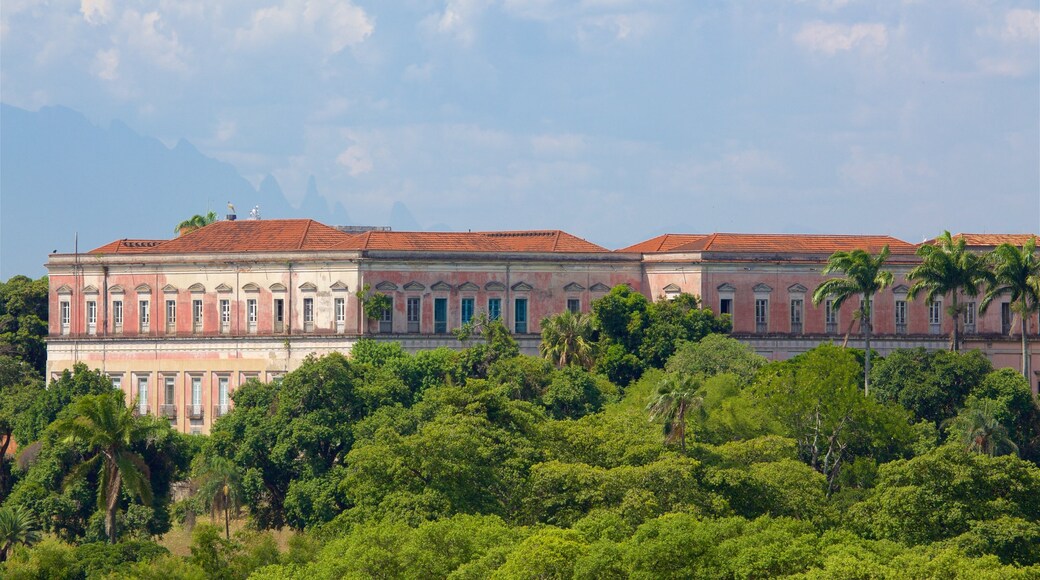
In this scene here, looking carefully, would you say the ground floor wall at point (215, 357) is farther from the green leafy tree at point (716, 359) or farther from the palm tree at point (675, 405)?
the palm tree at point (675, 405)

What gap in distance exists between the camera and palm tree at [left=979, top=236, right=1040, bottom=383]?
321 ft

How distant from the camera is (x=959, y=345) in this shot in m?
102

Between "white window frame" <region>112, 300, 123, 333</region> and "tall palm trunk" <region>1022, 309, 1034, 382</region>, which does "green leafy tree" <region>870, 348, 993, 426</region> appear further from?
"white window frame" <region>112, 300, 123, 333</region>

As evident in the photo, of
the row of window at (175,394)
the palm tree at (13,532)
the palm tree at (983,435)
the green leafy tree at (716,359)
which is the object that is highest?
the green leafy tree at (716,359)

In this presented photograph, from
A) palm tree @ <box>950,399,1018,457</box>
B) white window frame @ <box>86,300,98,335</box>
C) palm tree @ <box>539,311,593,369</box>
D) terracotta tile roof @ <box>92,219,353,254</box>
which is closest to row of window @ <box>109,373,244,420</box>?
white window frame @ <box>86,300,98,335</box>

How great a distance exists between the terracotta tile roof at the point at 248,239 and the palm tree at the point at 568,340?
1139 centimetres

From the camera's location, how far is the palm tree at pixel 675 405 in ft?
251

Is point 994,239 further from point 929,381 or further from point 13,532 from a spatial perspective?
point 13,532

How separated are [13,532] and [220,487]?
7.37m

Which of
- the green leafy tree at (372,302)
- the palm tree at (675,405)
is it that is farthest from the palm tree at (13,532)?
the green leafy tree at (372,302)

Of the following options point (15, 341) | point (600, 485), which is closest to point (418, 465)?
point (600, 485)

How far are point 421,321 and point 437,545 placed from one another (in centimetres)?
3763

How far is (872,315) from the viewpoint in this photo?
105812 millimetres

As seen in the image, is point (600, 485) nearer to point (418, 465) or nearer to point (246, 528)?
point (418, 465)
